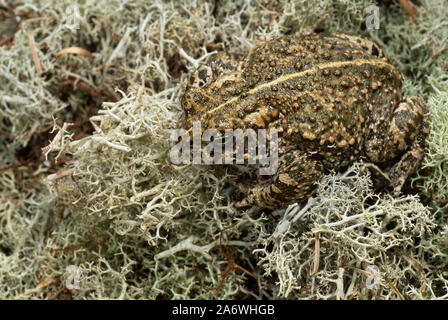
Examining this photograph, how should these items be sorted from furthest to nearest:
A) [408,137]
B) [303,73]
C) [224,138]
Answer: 1. [408,137]
2. [303,73]
3. [224,138]

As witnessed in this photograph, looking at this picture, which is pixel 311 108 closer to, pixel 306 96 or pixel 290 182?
pixel 306 96

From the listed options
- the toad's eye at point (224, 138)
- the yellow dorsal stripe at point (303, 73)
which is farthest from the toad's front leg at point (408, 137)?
the toad's eye at point (224, 138)

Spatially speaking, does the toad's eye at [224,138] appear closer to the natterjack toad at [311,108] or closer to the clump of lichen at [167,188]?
the natterjack toad at [311,108]

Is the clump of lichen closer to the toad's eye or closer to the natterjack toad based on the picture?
the natterjack toad

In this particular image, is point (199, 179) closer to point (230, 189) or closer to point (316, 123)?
point (230, 189)

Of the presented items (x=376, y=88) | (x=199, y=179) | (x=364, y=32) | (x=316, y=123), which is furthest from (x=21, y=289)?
(x=364, y=32)

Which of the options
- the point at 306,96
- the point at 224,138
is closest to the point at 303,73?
the point at 306,96

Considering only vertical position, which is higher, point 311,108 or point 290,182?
point 311,108

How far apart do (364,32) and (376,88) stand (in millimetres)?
778

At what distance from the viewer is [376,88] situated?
3029 mm

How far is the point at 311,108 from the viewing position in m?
2.90

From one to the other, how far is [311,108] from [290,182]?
1.66 ft

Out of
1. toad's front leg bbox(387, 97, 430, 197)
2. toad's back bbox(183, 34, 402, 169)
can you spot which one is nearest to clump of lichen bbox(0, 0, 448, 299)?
toad's front leg bbox(387, 97, 430, 197)

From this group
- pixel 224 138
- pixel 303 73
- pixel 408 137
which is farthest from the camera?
pixel 408 137
